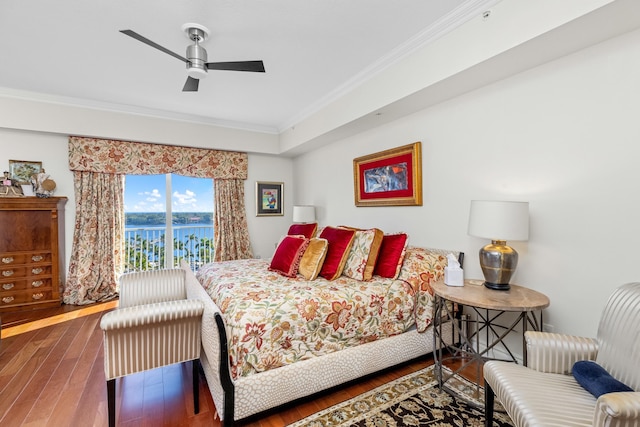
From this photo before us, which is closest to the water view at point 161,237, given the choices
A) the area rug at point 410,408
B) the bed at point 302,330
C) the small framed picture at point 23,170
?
the small framed picture at point 23,170

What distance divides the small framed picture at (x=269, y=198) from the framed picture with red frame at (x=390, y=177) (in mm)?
1981

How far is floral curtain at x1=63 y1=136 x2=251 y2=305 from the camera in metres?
3.91

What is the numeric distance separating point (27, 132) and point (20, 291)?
2.01 metres

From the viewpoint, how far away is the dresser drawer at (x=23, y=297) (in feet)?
11.5

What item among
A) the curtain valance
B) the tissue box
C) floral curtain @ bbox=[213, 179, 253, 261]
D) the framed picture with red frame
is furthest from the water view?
the tissue box

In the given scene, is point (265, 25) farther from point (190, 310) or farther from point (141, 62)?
point (190, 310)

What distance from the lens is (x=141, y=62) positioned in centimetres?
279

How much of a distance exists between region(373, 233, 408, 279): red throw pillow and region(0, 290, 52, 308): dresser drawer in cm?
417

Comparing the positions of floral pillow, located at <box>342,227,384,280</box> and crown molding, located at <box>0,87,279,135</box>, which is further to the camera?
crown molding, located at <box>0,87,279,135</box>

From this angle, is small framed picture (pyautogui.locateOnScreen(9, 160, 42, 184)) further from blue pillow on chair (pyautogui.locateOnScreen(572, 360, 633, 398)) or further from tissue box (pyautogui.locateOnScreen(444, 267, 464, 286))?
blue pillow on chair (pyautogui.locateOnScreen(572, 360, 633, 398))

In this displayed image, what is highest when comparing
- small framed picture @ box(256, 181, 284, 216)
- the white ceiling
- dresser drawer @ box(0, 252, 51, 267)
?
the white ceiling

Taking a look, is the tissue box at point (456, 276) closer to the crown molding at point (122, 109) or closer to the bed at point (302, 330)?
the bed at point (302, 330)

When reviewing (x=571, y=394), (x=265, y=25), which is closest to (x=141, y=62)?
(x=265, y=25)

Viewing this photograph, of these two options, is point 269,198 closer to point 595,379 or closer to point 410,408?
point 410,408
